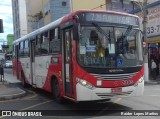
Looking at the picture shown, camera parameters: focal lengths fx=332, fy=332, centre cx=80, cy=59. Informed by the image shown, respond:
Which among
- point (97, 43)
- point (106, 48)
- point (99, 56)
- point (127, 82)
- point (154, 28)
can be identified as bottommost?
point (127, 82)

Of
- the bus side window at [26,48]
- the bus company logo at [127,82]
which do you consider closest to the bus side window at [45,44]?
the bus side window at [26,48]

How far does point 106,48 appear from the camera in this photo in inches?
390

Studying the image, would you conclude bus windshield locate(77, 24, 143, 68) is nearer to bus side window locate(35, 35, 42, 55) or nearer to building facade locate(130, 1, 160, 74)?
bus side window locate(35, 35, 42, 55)

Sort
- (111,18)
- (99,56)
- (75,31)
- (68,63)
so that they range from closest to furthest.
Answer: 1. (75,31)
2. (99,56)
3. (111,18)
4. (68,63)

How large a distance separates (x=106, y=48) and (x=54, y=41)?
107 inches

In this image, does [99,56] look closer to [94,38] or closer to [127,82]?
[94,38]

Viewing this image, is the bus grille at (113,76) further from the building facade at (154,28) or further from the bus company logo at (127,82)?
the building facade at (154,28)

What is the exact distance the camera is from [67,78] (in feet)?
35.0

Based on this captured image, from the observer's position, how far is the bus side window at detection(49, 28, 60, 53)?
1164cm

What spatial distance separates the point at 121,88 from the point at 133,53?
125cm

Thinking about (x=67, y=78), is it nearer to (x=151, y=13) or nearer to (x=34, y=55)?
(x=34, y=55)

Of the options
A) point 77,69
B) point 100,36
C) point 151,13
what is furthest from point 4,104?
point 151,13

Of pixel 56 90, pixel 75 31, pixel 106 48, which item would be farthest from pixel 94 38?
pixel 56 90

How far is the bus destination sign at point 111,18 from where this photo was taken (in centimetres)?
1005
